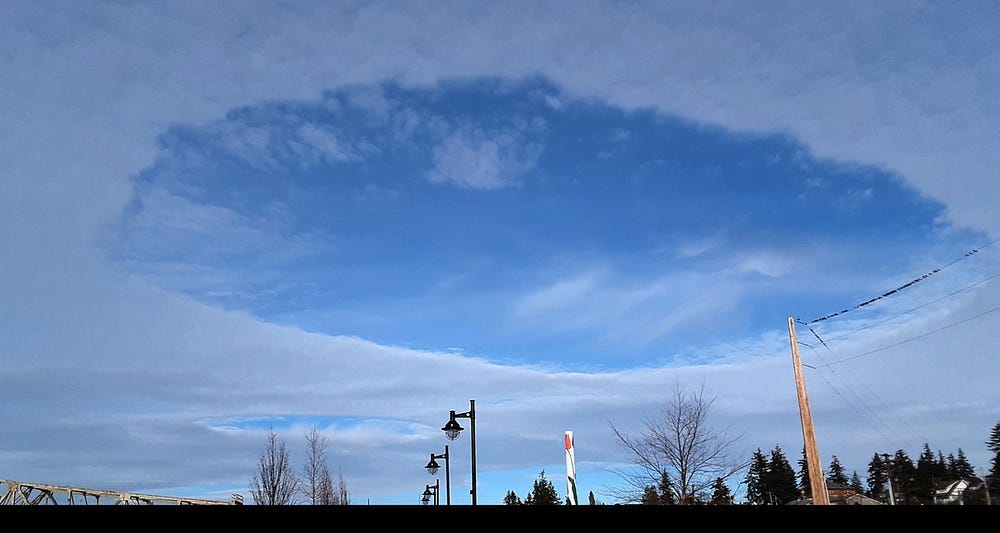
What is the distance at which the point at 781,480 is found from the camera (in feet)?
234

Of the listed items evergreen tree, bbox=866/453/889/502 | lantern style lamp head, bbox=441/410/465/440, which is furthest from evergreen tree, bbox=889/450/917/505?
lantern style lamp head, bbox=441/410/465/440

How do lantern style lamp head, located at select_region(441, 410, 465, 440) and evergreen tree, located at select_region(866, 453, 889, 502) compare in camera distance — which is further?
evergreen tree, located at select_region(866, 453, 889, 502)

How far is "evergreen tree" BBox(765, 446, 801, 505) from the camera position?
2573 inches

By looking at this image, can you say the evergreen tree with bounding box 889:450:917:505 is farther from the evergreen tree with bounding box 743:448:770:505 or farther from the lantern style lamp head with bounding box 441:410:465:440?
the lantern style lamp head with bounding box 441:410:465:440

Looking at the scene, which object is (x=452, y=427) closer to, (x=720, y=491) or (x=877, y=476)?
(x=720, y=491)

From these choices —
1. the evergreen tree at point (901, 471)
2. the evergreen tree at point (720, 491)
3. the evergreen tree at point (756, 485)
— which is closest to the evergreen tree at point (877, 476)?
the evergreen tree at point (901, 471)

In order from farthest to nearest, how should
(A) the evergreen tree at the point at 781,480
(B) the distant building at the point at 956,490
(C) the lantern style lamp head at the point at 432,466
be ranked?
1. (A) the evergreen tree at the point at 781,480
2. (C) the lantern style lamp head at the point at 432,466
3. (B) the distant building at the point at 956,490

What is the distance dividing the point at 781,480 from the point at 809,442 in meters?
55.2

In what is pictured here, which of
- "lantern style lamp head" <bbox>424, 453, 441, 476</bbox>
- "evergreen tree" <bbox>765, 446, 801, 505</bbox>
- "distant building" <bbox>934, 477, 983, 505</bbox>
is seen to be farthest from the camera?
"evergreen tree" <bbox>765, 446, 801, 505</bbox>

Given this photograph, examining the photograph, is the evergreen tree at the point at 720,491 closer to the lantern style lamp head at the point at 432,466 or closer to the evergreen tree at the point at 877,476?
the lantern style lamp head at the point at 432,466

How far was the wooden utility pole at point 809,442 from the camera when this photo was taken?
2083cm

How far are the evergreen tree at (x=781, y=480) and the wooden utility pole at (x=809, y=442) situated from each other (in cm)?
4379

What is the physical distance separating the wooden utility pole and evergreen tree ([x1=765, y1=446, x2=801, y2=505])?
43.8m
